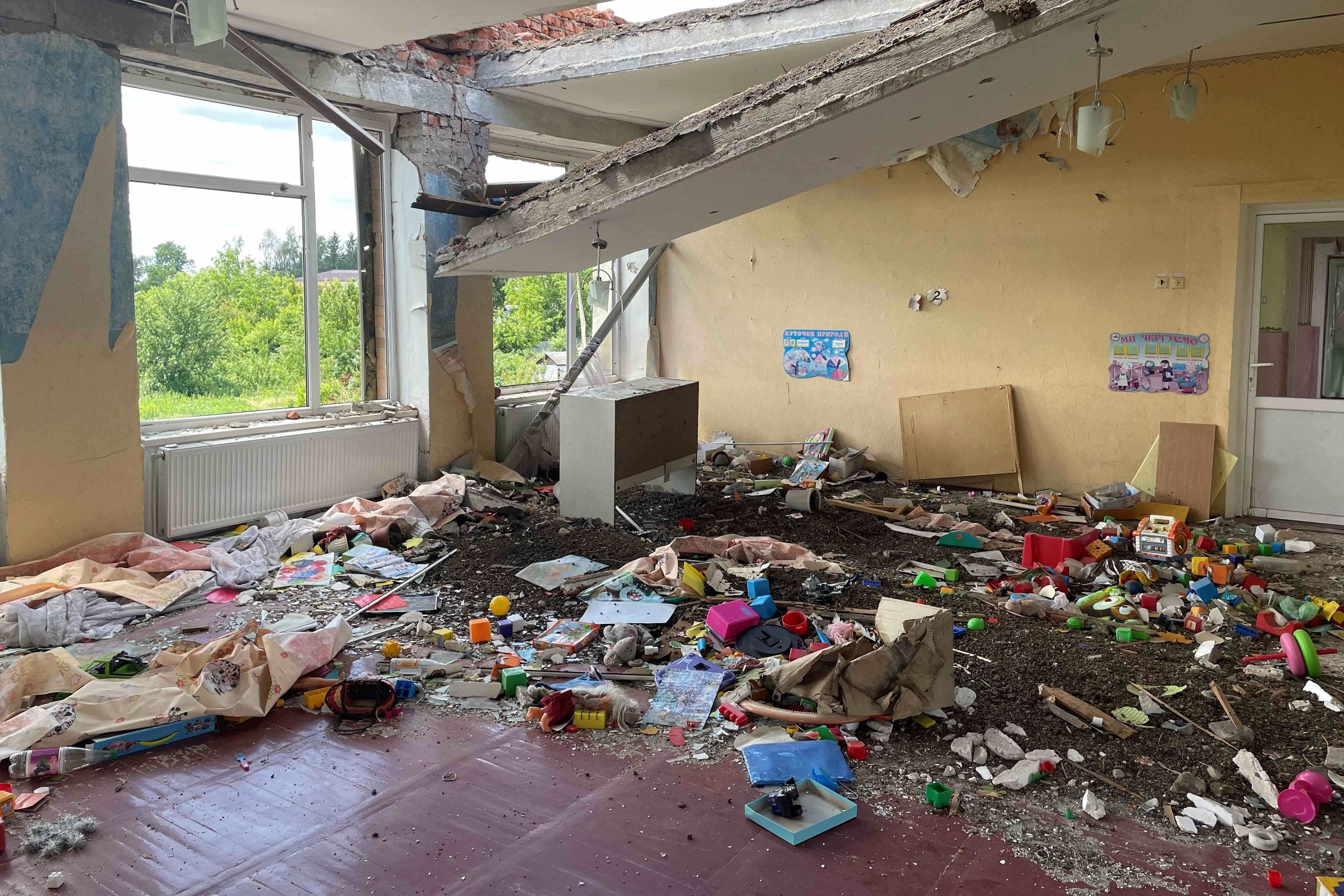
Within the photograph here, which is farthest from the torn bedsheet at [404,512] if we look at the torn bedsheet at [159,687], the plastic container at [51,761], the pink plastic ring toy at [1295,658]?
the pink plastic ring toy at [1295,658]

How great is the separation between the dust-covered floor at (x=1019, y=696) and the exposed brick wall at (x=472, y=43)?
353cm

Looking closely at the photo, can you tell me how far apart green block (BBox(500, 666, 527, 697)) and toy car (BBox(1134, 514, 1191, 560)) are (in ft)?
13.7

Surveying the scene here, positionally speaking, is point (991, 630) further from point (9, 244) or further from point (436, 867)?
point (9, 244)

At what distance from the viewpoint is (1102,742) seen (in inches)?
143

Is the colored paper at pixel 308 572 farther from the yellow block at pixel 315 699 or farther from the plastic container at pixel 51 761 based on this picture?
the plastic container at pixel 51 761

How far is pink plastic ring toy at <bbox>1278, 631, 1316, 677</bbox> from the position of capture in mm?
4199

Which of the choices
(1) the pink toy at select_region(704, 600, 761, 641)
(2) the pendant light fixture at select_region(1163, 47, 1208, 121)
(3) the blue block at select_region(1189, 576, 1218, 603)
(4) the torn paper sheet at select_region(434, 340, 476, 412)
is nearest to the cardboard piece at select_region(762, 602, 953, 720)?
(1) the pink toy at select_region(704, 600, 761, 641)

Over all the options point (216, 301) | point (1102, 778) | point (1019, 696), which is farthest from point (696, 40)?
point (1102, 778)

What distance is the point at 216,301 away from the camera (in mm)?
6543

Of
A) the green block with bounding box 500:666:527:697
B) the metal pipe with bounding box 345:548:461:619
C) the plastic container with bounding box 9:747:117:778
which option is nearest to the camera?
A: the plastic container with bounding box 9:747:117:778

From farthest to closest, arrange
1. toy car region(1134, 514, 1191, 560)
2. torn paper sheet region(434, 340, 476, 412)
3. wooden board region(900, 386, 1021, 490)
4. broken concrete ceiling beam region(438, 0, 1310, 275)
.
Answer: wooden board region(900, 386, 1021, 490)
torn paper sheet region(434, 340, 476, 412)
toy car region(1134, 514, 1191, 560)
broken concrete ceiling beam region(438, 0, 1310, 275)

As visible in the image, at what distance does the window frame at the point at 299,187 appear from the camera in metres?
6.08

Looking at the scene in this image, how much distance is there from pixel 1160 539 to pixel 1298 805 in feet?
10.3

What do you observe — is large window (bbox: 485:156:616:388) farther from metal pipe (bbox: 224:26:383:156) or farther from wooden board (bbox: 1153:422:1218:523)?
wooden board (bbox: 1153:422:1218:523)
